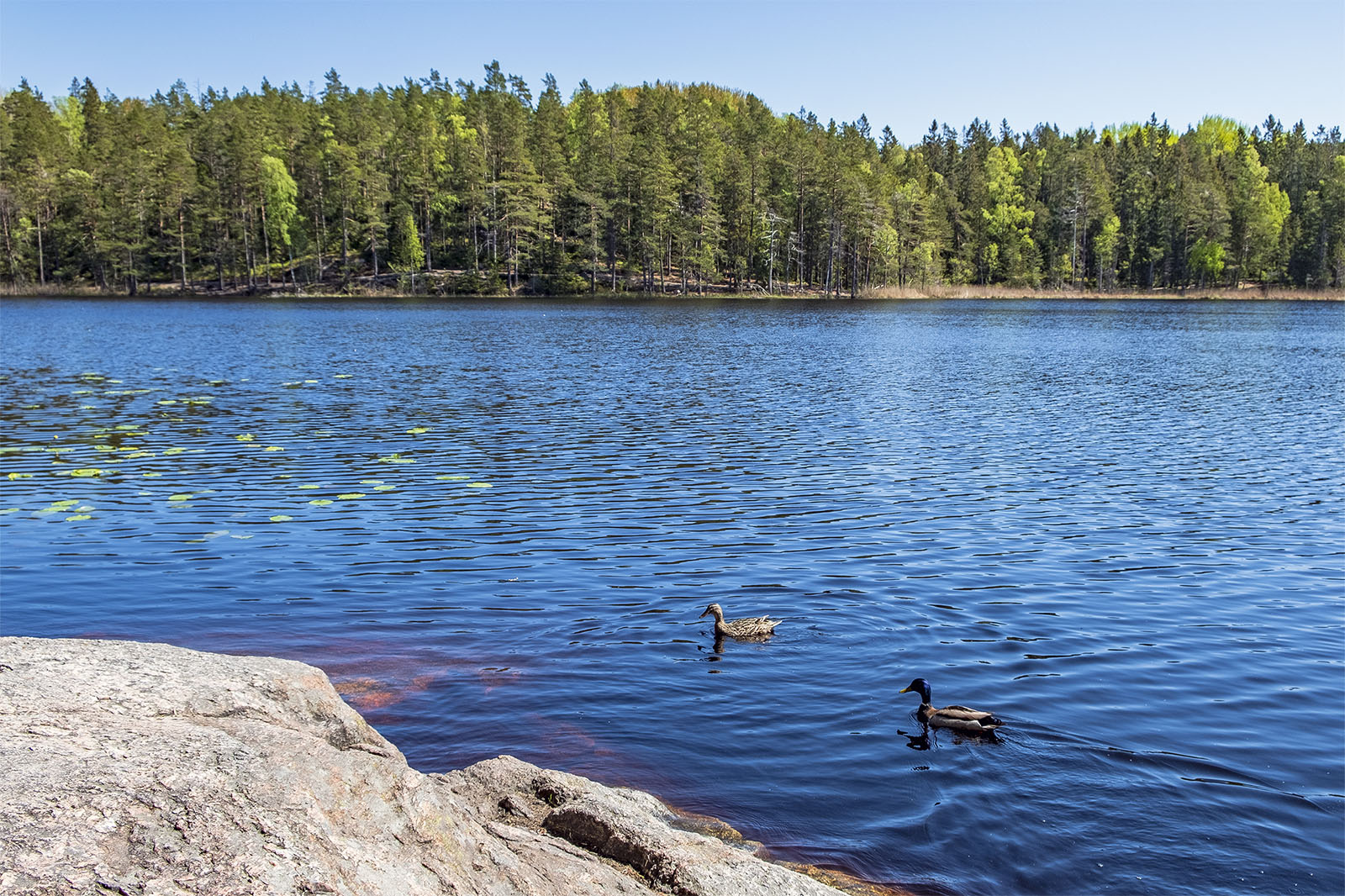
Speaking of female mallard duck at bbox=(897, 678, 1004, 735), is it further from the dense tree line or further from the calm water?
the dense tree line

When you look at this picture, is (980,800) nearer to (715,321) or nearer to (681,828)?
(681,828)

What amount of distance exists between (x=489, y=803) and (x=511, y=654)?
214 inches

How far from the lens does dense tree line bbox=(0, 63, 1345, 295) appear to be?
130m

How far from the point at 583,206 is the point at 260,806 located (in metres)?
134

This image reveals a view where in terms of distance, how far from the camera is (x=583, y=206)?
5281 inches

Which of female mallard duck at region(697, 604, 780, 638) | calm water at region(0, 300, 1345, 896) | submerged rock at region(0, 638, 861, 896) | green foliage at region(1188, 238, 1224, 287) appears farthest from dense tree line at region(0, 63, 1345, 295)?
submerged rock at region(0, 638, 861, 896)

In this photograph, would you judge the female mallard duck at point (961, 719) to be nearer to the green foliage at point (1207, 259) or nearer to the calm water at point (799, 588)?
the calm water at point (799, 588)

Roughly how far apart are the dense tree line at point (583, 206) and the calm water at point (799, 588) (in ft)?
322

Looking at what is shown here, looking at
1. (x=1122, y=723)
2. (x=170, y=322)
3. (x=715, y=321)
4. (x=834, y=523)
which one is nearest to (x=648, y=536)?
(x=834, y=523)

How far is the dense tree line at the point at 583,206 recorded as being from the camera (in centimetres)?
13025

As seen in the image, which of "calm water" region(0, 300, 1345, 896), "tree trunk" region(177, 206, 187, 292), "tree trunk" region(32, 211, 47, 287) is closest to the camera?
"calm water" region(0, 300, 1345, 896)

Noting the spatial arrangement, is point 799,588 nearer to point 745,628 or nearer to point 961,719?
point 745,628

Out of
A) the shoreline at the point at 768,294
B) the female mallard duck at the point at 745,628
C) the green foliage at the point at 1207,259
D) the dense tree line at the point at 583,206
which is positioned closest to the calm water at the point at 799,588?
the female mallard duck at the point at 745,628

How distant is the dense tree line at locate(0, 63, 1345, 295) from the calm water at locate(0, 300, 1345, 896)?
98.1m
